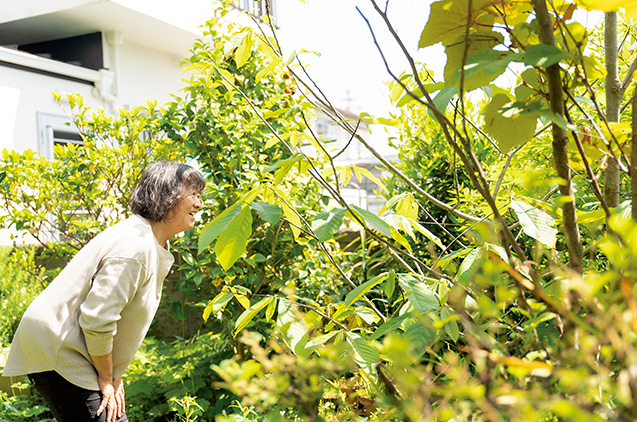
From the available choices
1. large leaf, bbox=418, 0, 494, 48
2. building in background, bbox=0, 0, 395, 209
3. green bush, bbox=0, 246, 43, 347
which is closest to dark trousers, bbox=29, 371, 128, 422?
large leaf, bbox=418, 0, 494, 48

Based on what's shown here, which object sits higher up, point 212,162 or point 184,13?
point 184,13

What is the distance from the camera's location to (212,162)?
3887 mm

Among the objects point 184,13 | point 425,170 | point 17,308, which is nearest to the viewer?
point 425,170

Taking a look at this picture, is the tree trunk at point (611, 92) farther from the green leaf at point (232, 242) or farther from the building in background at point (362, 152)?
the green leaf at point (232, 242)

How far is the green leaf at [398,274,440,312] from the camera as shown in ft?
3.52

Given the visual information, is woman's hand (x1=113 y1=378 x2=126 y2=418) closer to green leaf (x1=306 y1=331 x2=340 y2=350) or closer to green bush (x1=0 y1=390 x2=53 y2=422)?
green bush (x1=0 y1=390 x2=53 y2=422)

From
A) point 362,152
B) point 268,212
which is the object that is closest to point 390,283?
point 268,212

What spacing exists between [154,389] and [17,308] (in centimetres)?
222

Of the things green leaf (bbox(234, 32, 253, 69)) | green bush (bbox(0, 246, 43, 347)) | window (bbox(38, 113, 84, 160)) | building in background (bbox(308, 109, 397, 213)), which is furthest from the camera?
window (bbox(38, 113, 84, 160))

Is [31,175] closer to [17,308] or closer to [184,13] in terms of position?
[17,308]

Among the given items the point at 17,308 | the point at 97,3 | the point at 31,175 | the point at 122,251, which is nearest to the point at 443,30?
the point at 122,251

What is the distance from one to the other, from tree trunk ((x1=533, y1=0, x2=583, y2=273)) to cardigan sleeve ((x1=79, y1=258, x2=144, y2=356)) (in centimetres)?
206

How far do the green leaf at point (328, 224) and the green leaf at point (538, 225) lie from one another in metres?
0.36

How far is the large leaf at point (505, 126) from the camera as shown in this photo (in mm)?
954
